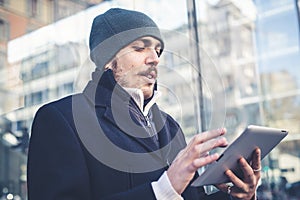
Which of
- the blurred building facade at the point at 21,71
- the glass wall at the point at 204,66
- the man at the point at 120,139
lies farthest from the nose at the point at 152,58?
the blurred building facade at the point at 21,71

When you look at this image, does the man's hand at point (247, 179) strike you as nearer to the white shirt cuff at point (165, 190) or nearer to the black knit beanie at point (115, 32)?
the white shirt cuff at point (165, 190)

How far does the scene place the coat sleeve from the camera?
0.72m

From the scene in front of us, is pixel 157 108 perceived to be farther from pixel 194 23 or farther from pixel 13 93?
pixel 13 93

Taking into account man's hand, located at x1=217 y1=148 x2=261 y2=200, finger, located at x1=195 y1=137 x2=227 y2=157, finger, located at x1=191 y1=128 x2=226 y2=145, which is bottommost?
man's hand, located at x1=217 y1=148 x2=261 y2=200

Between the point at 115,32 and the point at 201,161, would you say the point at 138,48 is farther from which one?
the point at 201,161

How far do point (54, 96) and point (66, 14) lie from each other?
77cm

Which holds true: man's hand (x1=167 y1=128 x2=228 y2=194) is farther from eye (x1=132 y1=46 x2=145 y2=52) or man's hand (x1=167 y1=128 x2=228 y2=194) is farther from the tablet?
eye (x1=132 y1=46 x2=145 y2=52)

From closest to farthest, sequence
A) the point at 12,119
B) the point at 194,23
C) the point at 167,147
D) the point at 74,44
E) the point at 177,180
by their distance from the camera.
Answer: the point at 177,180 < the point at 167,147 < the point at 194,23 < the point at 74,44 < the point at 12,119

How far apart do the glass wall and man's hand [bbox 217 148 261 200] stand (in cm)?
145

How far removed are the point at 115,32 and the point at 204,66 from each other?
6.07ft

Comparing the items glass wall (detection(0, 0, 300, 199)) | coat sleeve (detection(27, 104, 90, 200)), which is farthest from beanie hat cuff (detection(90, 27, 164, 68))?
glass wall (detection(0, 0, 300, 199))

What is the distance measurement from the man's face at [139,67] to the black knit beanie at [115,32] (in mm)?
25

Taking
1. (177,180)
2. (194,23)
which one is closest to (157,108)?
(177,180)

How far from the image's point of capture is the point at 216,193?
938 mm
